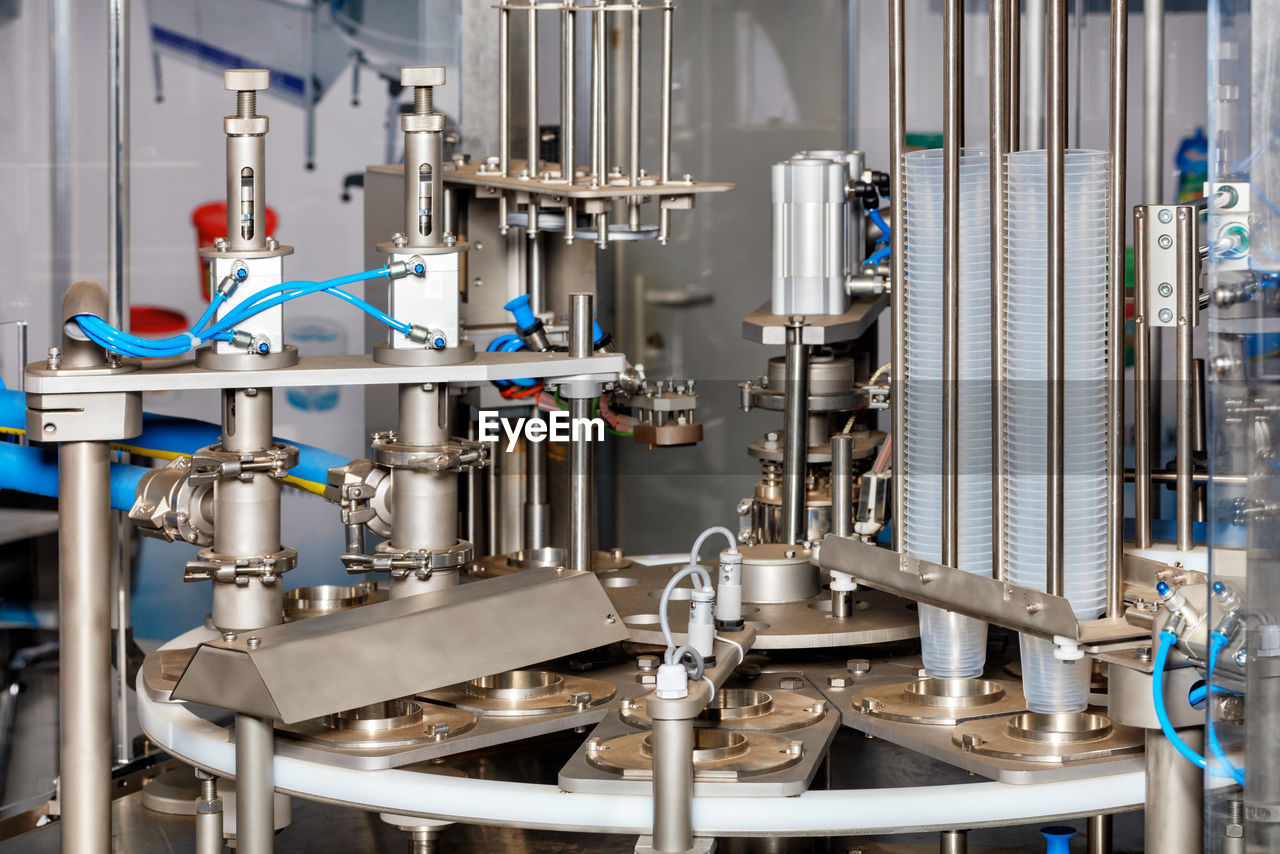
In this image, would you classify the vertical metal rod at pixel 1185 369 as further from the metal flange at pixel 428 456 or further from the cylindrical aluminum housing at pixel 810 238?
the metal flange at pixel 428 456

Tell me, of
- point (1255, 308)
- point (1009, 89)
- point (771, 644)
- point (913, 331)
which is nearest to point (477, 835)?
point (771, 644)

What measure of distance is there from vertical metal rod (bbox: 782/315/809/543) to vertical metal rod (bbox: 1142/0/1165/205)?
1825 mm

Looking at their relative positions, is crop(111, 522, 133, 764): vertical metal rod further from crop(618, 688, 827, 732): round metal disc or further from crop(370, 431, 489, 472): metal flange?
crop(618, 688, 827, 732): round metal disc

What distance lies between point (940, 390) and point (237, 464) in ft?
3.46

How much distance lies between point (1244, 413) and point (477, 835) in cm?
215

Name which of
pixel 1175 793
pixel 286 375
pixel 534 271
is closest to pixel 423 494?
pixel 286 375

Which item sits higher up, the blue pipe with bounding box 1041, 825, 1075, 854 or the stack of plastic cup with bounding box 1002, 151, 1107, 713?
the stack of plastic cup with bounding box 1002, 151, 1107, 713

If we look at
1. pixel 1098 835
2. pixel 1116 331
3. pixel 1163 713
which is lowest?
pixel 1098 835

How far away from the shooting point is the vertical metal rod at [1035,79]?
5.01 m

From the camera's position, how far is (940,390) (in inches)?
105

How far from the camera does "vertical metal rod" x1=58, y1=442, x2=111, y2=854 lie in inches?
100

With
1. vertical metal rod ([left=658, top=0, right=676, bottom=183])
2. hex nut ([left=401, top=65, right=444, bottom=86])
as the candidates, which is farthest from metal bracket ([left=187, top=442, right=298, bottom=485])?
vertical metal rod ([left=658, top=0, right=676, bottom=183])

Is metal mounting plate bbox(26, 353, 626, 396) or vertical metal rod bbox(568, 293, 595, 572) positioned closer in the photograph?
metal mounting plate bbox(26, 353, 626, 396)

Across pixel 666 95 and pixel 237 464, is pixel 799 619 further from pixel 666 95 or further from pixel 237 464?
pixel 666 95
